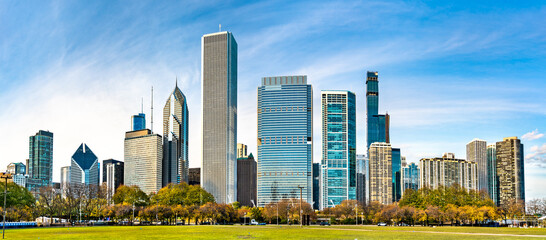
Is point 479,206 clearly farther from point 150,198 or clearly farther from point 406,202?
point 150,198

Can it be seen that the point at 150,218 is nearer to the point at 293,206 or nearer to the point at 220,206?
the point at 220,206

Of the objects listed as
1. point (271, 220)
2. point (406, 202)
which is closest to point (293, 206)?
point (271, 220)

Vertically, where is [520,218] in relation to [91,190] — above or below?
below

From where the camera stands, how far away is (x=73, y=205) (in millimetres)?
127125

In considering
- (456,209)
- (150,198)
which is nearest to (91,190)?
(150,198)

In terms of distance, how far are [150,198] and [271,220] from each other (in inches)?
1515

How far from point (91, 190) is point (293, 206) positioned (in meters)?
57.7

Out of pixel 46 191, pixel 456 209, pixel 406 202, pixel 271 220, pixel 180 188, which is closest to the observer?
pixel 456 209

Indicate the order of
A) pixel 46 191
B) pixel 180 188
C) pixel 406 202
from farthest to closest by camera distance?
pixel 180 188
pixel 406 202
pixel 46 191

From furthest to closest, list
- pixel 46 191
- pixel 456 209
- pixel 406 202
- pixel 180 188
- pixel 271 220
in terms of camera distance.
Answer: pixel 180 188, pixel 271 220, pixel 406 202, pixel 46 191, pixel 456 209

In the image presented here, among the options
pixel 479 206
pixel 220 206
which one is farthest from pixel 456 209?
pixel 220 206

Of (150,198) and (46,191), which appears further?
(150,198)

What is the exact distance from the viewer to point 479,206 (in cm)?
13150

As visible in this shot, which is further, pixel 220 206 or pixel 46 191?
pixel 220 206
